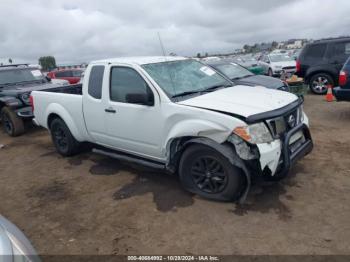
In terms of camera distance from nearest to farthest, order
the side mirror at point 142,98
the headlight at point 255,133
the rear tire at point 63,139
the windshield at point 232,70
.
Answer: the headlight at point 255,133, the side mirror at point 142,98, the rear tire at point 63,139, the windshield at point 232,70

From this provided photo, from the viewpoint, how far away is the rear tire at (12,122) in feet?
27.2

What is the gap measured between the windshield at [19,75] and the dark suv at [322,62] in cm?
875

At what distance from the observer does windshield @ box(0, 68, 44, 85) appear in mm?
9180

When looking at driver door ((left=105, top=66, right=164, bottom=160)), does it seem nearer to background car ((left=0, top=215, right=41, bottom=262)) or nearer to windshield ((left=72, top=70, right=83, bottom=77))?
background car ((left=0, top=215, right=41, bottom=262))

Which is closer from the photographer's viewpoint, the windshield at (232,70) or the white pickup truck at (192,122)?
the white pickup truck at (192,122)

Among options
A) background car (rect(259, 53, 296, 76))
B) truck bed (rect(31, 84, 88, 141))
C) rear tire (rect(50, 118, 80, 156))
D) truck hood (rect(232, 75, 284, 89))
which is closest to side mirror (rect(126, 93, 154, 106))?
truck bed (rect(31, 84, 88, 141))

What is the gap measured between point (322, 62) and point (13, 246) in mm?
11261

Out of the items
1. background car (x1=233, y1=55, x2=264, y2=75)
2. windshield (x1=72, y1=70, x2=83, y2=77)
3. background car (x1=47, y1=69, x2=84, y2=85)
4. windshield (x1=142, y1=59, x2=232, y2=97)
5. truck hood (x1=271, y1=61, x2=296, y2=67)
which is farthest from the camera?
windshield (x1=72, y1=70, x2=83, y2=77)

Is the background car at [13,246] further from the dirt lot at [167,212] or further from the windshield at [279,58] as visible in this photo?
the windshield at [279,58]

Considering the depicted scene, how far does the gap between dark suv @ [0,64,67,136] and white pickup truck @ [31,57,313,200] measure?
3.43 meters

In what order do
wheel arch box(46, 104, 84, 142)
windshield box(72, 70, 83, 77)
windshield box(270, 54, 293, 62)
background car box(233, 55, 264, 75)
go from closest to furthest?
1. wheel arch box(46, 104, 84, 142)
2. background car box(233, 55, 264, 75)
3. windshield box(270, 54, 293, 62)
4. windshield box(72, 70, 83, 77)

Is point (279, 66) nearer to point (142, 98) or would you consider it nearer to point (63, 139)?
point (63, 139)

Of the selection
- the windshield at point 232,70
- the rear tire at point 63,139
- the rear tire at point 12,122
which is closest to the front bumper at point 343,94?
the windshield at point 232,70

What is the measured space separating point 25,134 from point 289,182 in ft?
23.1
